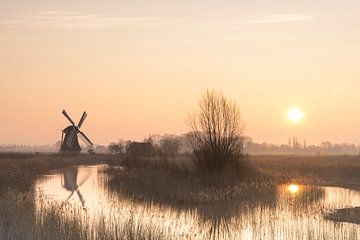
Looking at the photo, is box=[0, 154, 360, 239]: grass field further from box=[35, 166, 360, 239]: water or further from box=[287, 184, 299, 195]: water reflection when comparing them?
box=[287, 184, 299, 195]: water reflection

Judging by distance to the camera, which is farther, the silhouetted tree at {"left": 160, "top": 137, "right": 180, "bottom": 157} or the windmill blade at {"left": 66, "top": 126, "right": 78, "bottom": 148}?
the windmill blade at {"left": 66, "top": 126, "right": 78, "bottom": 148}

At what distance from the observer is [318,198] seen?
89.1ft

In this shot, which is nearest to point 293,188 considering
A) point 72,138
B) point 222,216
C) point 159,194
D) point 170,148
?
point 159,194

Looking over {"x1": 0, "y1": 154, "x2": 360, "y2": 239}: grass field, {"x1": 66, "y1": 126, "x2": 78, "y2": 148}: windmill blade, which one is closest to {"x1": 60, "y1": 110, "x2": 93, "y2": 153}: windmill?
{"x1": 66, "y1": 126, "x2": 78, "y2": 148}: windmill blade

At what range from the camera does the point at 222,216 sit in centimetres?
2062

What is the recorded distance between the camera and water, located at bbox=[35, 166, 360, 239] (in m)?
15.6

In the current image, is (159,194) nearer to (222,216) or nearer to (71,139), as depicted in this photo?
(222,216)

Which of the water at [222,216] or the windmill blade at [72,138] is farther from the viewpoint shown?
the windmill blade at [72,138]

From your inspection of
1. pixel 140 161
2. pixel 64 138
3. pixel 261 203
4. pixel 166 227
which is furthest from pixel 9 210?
pixel 64 138

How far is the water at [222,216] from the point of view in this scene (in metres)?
15.6

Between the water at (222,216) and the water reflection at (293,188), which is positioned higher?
the water reflection at (293,188)

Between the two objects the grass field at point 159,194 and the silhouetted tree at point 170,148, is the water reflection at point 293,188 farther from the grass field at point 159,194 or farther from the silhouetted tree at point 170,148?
the silhouetted tree at point 170,148

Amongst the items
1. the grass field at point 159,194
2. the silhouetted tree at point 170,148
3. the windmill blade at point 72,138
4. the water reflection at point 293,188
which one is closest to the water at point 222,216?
the grass field at point 159,194

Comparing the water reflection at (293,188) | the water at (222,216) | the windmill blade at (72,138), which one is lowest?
the water at (222,216)
